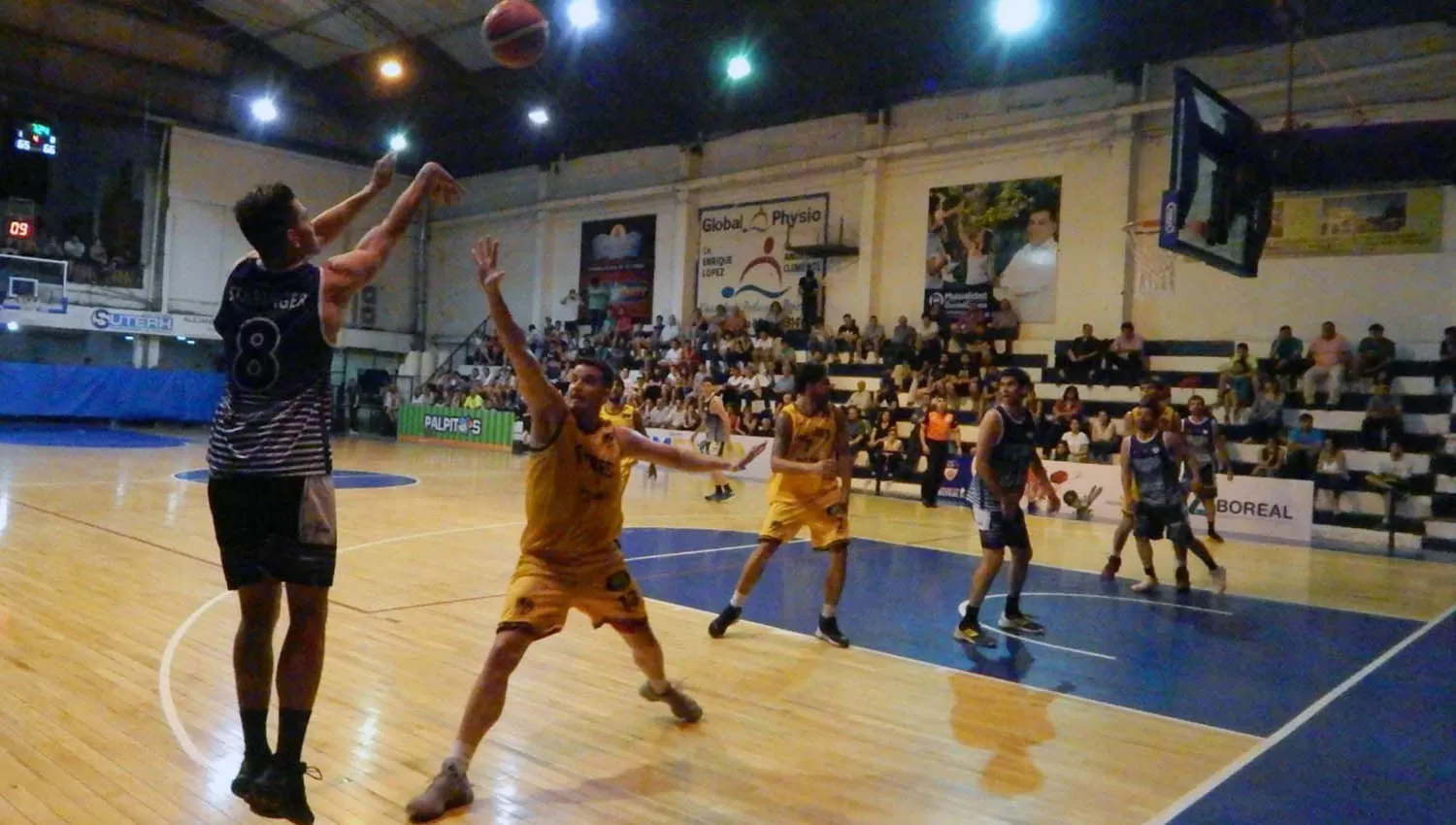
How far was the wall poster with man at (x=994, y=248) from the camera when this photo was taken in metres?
18.9

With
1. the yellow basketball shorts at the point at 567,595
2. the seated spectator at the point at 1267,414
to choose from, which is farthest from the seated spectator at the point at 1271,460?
the yellow basketball shorts at the point at 567,595

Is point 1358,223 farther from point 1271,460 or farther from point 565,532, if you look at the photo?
point 565,532

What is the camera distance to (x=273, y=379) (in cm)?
277

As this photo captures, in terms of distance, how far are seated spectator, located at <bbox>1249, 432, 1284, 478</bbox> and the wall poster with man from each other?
5.10m

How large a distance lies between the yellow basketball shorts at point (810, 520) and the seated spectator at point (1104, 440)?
10.2 meters

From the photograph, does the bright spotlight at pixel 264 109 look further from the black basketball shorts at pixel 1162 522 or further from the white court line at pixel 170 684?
the black basketball shorts at pixel 1162 522

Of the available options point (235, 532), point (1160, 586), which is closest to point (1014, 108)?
point (1160, 586)

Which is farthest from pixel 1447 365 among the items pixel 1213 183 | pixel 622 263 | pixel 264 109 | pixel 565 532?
pixel 264 109

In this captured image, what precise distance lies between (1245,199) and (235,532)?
1026cm

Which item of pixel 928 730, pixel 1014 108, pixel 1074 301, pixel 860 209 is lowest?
pixel 928 730

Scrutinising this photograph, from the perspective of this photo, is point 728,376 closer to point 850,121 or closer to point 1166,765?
point 850,121

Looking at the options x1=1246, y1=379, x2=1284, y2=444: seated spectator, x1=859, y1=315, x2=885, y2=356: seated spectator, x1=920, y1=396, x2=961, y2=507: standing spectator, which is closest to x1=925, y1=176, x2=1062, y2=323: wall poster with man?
x1=859, y1=315, x2=885, y2=356: seated spectator

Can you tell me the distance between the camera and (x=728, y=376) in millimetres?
21359

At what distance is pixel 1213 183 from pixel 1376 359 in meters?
6.59
